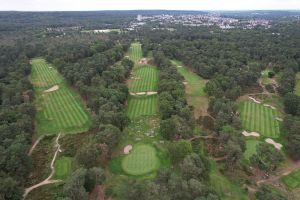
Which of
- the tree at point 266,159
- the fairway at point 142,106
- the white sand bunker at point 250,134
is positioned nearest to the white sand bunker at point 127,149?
the fairway at point 142,106

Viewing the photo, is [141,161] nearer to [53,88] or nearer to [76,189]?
[76,189]

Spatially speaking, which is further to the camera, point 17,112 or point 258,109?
Answer: point 258,109

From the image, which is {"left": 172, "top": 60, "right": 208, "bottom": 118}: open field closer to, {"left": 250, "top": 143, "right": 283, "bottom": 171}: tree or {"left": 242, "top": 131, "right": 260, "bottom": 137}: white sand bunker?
{"left": 242, "top": 131, "right": 260, "bottom": 137}: white sand bunker

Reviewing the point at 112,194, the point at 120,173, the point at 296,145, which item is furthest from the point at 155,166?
the point at 296,145

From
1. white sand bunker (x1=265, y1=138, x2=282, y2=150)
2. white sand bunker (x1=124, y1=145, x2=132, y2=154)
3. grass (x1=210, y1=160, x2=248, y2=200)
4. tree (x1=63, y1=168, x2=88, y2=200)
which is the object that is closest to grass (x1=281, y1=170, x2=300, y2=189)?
grass (x1=210, y1=160, x2=248, y2=200)

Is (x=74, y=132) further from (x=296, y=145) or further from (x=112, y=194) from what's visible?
(x=296, y=145)

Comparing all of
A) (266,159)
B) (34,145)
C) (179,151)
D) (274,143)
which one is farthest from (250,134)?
(34,145)

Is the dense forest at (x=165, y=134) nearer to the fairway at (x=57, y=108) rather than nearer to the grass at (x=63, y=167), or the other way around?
the grass at (x=63, y=167)
